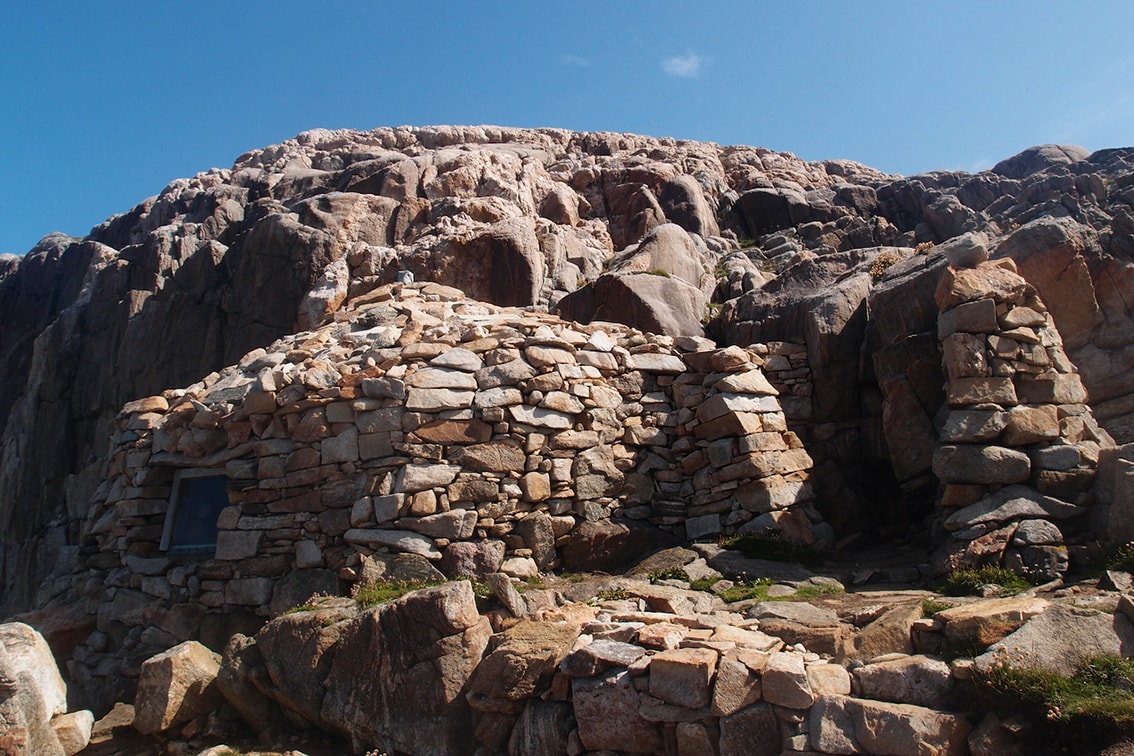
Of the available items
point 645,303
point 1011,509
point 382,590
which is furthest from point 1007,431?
point 382,590

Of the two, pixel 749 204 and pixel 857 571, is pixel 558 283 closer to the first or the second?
pixel 857 571

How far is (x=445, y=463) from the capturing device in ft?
32.3

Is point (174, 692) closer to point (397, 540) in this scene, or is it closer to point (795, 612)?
point (397, 540)

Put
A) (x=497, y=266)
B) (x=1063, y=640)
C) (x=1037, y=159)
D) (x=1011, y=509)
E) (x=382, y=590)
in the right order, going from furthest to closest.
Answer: (x=1037, y=159) → (x=497, y=266) → (x=382, y=590) → (x=1011, y=509) → (x=1063, y=640)

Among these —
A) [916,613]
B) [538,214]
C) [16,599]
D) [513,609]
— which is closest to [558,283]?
[538,214]

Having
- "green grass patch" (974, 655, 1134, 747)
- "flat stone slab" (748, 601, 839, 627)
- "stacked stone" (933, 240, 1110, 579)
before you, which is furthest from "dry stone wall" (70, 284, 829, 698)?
"green grass patch" (974, 655, 1134, 747)

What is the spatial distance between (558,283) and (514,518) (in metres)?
10.2

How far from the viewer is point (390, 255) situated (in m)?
19.6

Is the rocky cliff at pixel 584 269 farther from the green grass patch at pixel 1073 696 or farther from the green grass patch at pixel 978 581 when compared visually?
the green grass patch at pixel 1073 696

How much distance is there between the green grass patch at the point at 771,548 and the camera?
962 centimetres

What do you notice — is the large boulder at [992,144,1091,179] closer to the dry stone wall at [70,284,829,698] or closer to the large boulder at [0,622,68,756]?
the dry stone wall at [70,284,829,698]

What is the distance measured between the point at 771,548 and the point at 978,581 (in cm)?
258

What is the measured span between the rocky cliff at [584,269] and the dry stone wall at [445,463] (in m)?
1.73

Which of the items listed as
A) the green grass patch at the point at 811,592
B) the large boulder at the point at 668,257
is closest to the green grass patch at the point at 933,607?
the green grass patch at the point at 811,592
